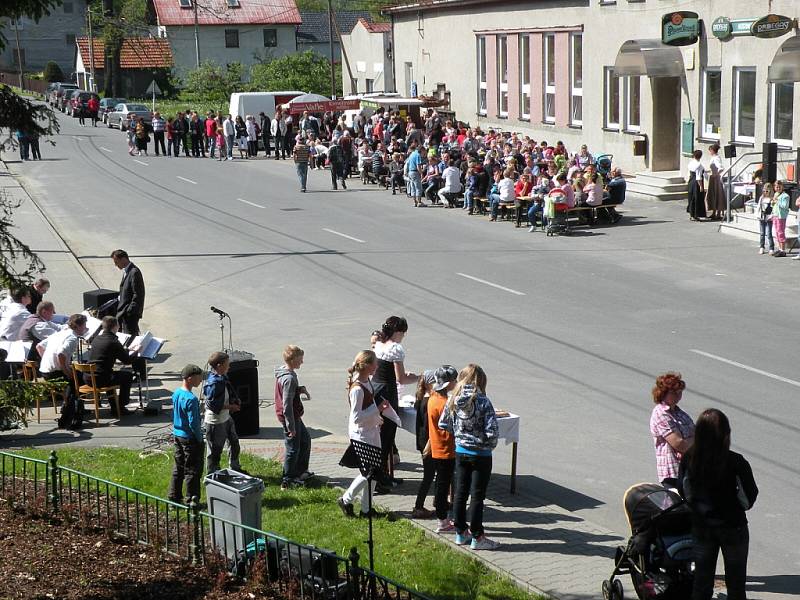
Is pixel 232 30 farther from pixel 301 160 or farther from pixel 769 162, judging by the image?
pixel 769 162

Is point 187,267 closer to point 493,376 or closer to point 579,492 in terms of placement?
point 493,376

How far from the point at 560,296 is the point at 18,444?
9.79 m

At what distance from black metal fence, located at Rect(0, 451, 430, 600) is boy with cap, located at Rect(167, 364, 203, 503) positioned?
423 mm

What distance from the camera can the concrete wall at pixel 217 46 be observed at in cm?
8662

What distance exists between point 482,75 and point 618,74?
42.5 feet

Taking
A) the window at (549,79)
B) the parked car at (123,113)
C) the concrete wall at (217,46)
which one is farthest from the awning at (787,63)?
the concrete wall at (217,46)

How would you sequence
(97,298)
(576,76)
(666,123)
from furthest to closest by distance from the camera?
(576,76), (666,123), (97,298)

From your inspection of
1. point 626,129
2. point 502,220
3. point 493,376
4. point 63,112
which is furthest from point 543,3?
point 63,112

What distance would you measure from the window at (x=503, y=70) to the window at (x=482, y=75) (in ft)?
4.57

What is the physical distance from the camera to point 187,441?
34.1 feet

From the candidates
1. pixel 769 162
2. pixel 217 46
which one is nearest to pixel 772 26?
pixel 769 162

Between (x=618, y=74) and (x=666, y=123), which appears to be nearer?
(x=618, y=74)

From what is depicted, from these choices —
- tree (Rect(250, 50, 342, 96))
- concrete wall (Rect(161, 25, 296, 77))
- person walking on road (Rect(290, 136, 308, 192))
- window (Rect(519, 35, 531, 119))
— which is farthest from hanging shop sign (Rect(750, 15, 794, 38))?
concrete wall (Rect(161, 25, 296, 77))

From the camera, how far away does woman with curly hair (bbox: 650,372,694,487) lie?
8562 millimetres
